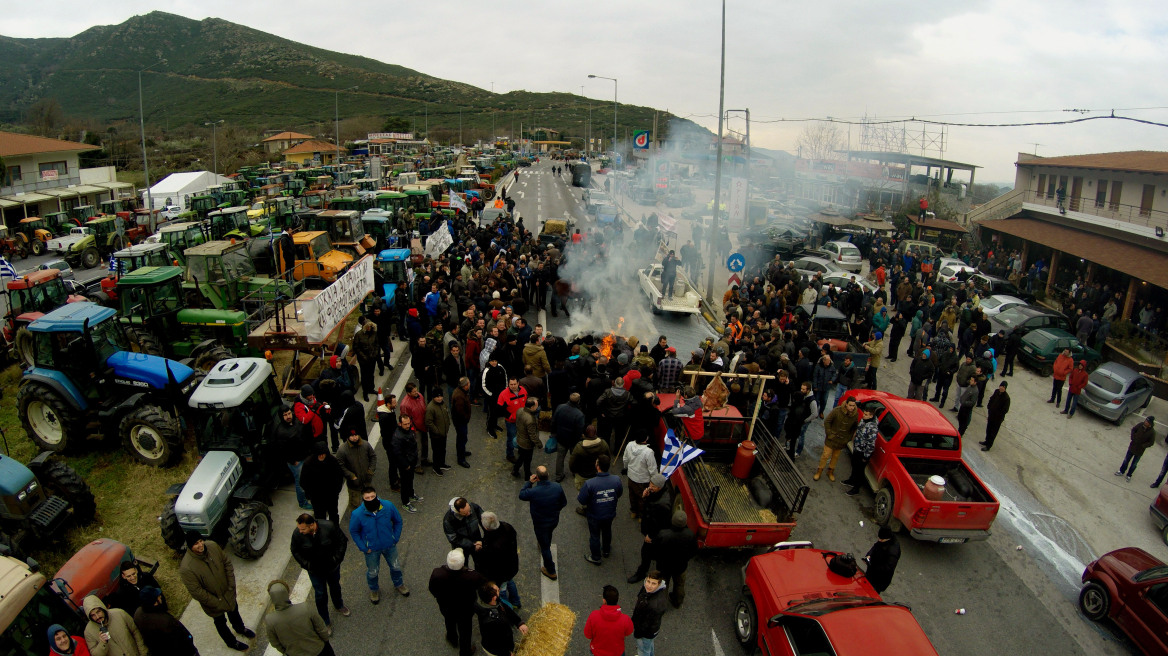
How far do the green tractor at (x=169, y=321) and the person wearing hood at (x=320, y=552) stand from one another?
659cm

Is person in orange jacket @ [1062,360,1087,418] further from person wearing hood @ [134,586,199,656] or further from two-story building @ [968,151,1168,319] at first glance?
person wearing hood @ [134,586,199,656]

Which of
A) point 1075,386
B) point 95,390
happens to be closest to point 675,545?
point 95,390

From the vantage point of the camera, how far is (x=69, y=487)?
25.7 ft

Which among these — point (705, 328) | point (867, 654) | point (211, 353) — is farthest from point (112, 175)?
point (867, 654)

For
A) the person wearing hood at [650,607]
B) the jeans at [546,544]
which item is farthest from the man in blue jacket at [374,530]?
the person wearing hood at [650,607]

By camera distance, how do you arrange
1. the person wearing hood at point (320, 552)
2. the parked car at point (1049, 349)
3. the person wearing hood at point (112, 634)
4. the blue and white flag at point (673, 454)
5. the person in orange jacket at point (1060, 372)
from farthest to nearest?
1. the parked car at point (1049, 349)
2. the person in orange jacket at point (1060, 372)
3. the blue and white flag at point (673, 454)
4. the person wearing hood at point (320, 552)
5. the person wearing hood at point (112, 634)

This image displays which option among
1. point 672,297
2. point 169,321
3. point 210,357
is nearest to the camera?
point 210,357

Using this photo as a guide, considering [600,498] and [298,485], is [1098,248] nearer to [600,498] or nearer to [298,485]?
[600,498]

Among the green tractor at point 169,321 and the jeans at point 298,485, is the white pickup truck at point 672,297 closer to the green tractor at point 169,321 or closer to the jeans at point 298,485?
the green tractor at point 169,321

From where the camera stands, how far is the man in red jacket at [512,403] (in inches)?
363

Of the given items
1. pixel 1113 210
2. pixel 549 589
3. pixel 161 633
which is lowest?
pixel 549 589

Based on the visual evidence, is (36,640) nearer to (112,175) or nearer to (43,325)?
(43,325)

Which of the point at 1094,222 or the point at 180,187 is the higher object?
the point at 180,187

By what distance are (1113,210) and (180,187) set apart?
50.6 meters
